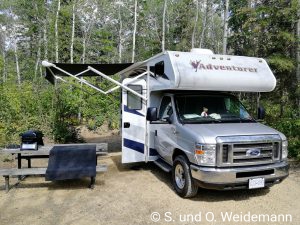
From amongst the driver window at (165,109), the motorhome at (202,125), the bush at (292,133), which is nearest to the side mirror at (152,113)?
the motorhome at (202,125)

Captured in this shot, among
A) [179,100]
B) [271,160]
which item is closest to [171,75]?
[179,100]

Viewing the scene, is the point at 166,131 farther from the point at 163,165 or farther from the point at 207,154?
the point at 207,154

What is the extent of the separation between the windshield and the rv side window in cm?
151

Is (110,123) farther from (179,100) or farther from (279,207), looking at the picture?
(279,207)

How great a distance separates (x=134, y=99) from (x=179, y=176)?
8.87 feet

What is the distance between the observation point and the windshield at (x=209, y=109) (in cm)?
629

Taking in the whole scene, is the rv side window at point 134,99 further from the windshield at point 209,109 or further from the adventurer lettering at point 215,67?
the adventurer lettering at point 215,67

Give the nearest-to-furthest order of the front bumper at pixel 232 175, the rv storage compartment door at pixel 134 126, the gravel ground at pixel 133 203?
1. the gravel ground at pixel 133 203
2. the front bumper at pixel 232 175
3. the rv storage compartment door at pixel 134 126

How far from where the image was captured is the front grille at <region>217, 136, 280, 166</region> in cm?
519

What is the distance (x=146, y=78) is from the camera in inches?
306

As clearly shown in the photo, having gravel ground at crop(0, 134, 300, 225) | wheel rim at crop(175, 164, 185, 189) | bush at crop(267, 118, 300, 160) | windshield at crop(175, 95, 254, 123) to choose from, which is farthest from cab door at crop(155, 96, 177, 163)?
bush at crop(267, 118, 300, 160)

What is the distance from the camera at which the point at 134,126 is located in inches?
313

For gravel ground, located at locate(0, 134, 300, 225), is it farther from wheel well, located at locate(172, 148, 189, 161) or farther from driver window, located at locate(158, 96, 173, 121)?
driver window, located at locate(158, 96, 173, 121)

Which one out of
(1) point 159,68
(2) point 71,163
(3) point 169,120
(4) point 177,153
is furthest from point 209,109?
(2) point 71,163
